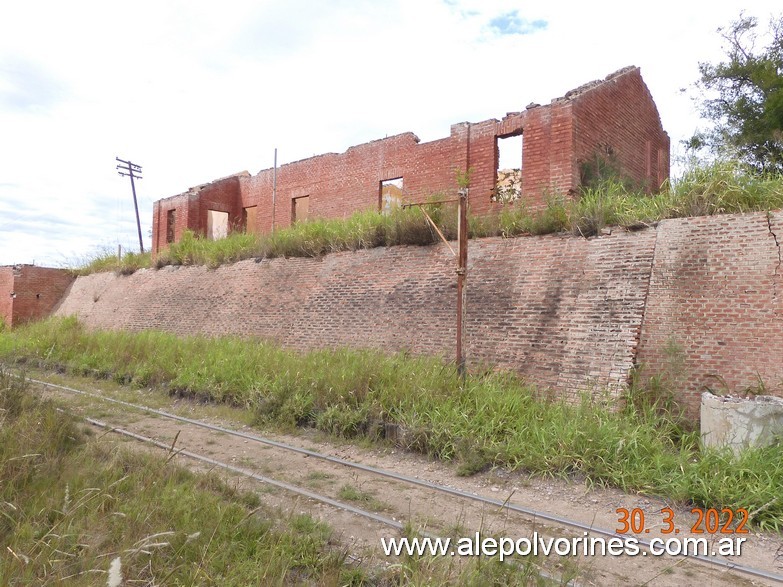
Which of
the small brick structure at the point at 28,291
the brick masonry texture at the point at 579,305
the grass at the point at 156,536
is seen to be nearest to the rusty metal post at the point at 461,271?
the brick masonry texture at the point at 579,305

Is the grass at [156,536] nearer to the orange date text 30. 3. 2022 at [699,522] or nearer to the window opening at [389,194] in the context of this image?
the orange date text 30. 3. 2022 at [699,522]

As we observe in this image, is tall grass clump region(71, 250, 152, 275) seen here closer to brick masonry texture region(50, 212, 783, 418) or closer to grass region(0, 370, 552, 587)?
brick masonry texture region(50, 212, 783, 418)

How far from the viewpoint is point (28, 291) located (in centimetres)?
2245

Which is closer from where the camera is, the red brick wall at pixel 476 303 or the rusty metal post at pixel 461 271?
the red brick wall at pixel 476 303

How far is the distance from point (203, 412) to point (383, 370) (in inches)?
129

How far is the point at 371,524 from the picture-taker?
14.7ft

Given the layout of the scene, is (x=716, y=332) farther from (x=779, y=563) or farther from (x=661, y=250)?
(x=779, y=563)

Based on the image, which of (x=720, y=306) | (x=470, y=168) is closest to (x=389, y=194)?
(x=470, y=168)

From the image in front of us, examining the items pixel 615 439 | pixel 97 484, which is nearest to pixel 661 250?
pixel 615 439

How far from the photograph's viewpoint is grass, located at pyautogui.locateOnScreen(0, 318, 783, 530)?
507 centimetres

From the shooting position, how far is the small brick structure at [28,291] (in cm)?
2208

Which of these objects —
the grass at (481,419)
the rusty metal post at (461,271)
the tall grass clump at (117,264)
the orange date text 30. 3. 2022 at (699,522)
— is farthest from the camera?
the tall grass clump at (117,264)

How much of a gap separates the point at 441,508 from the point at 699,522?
7.61 ft

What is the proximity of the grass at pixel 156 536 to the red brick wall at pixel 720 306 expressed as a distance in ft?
15.9
